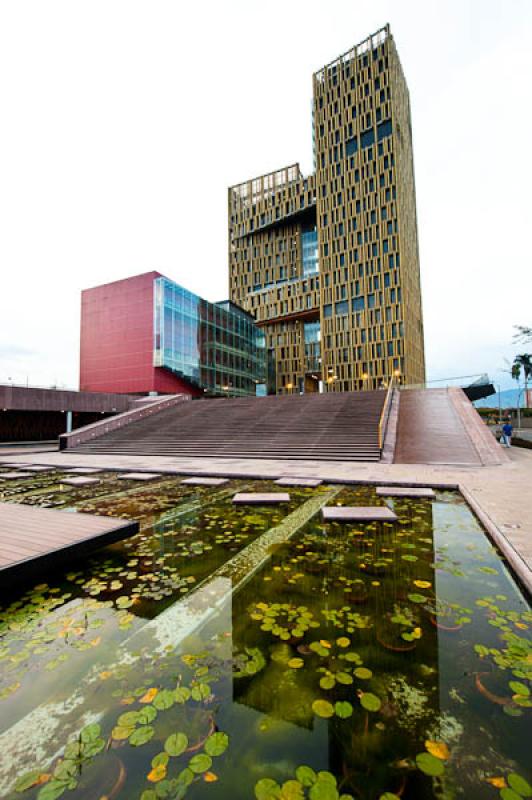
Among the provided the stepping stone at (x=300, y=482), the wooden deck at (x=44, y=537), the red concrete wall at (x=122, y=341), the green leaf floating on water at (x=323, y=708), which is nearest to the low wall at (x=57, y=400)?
the red concrete wall at (x=122, y=341)

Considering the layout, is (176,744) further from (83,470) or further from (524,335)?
(524,335)

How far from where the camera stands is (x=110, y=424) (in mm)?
22625

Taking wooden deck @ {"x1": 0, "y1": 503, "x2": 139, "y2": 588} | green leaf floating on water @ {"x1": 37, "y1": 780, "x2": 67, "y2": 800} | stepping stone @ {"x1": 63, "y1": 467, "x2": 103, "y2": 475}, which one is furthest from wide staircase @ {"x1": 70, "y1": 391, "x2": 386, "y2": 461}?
green leaf floating on water @ {"x1": 37, "y1": 780, "x2": 67, "y2": 800}

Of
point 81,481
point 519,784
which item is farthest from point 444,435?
point 519,784

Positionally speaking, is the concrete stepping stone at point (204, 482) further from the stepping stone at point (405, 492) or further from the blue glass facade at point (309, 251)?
the blue glass facade at point (309, 251)

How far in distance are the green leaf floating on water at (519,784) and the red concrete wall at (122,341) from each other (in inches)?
1449

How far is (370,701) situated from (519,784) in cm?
78

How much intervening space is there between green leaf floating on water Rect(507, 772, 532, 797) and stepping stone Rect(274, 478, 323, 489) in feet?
24.3

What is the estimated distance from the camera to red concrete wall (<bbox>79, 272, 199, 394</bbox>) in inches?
1444

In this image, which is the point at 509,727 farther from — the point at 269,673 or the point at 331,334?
the point at 331,334

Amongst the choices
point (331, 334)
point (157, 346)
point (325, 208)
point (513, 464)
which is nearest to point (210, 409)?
point (157, 346)

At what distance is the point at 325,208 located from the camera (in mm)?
56125

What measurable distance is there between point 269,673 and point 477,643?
1.70m

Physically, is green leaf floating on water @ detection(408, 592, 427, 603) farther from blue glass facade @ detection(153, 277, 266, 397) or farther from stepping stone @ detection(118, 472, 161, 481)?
blue glass facade @ detection(153, 277, 266, 397)
